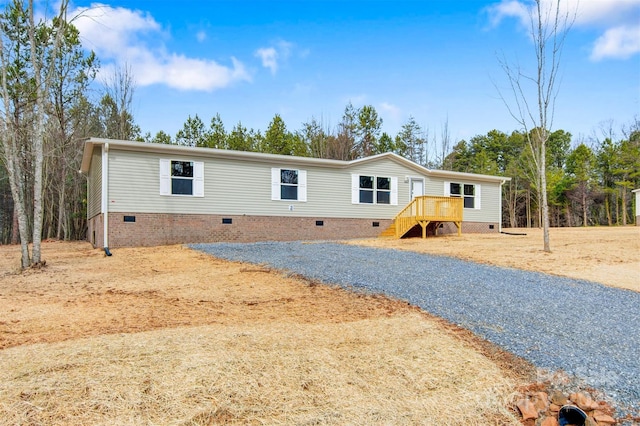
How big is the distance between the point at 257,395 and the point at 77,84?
68.3 ft

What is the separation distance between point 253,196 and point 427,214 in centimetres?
624

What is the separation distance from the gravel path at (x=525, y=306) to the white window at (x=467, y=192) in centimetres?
998

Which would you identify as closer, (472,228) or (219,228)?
(219,228)

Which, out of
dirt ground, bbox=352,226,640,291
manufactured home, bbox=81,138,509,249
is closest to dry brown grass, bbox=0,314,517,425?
dirt ground, bbox=352,226,640,291

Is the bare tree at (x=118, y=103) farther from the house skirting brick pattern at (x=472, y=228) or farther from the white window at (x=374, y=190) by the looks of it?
the house skirting brick pattern at (x=472, y=228)

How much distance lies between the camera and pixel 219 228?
13.4m

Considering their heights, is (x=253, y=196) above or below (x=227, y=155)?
below

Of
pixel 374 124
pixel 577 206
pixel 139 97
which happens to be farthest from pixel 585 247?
pixel 577 206

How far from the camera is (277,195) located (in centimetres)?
1435

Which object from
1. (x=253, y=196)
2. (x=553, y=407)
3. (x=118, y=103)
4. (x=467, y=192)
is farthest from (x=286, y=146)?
(x=553, y=407)

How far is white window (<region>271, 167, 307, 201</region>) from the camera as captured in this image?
564 inches

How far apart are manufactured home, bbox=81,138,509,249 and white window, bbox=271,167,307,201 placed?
4cm

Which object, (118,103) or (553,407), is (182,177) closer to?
(118,103)

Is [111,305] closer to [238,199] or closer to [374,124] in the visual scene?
[238,199]
